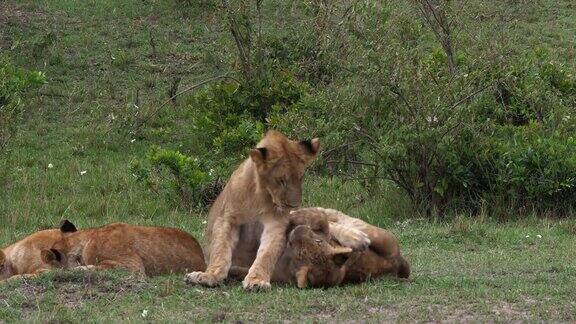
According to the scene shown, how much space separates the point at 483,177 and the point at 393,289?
490 cm

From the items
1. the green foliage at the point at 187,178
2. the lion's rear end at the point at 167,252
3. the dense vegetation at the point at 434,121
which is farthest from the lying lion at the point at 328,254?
the green foliage at the point at 187,178

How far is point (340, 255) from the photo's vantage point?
7027 millimetres

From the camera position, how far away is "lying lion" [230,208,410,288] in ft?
23.2

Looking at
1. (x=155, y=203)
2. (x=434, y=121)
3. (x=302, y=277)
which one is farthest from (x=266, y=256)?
(x=155, y=203)

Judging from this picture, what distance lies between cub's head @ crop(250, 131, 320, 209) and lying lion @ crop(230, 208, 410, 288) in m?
0.15

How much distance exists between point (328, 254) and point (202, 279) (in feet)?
2.60

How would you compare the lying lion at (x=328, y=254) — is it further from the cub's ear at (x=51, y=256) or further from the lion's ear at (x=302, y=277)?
the cub's ear at (x=51, y=256)

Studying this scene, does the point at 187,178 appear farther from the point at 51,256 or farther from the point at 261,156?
the point at 261,156

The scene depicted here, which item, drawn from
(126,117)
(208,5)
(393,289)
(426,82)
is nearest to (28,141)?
(126,117)

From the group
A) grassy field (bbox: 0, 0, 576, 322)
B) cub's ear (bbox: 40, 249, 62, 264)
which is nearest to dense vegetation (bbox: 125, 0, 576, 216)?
grassy field (bbox: 0, 0, 576, 322)

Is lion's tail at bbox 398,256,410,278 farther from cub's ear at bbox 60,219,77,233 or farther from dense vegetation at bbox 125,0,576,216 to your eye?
dense vegetation at bbox 125,0,576,216

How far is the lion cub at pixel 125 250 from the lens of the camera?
24.7 ft

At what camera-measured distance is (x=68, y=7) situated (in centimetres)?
2019

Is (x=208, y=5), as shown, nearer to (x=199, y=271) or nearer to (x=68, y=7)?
(x=68, y=7)
